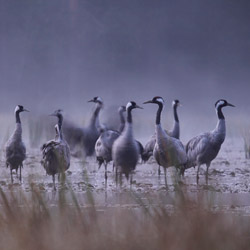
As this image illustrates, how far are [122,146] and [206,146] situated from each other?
1502 mm

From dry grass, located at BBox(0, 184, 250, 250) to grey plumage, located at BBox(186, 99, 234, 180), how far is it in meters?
4.96

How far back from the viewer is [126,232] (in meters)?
2.42

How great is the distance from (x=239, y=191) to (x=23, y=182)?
3096 millimetres

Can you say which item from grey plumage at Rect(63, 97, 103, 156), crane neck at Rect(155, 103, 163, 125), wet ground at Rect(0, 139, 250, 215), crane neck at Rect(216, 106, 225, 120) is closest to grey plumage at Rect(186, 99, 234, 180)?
crane neck at Rect(216, 106, 225, 120)

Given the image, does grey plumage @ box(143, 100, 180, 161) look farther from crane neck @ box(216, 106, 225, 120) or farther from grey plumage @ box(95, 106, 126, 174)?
grey plumage @ box(95, 106, 126, 174)

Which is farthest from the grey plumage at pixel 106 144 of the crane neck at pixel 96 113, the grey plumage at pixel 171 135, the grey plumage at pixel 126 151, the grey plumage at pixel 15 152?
the crane neck at pixel 96 113

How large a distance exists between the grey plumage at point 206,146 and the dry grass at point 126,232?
4961 mm

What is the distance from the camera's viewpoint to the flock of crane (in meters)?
6.81

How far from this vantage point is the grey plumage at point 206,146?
7.66m

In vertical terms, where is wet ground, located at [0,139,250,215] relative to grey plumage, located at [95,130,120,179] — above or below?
below

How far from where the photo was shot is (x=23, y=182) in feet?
24.3

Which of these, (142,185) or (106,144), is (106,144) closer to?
(106,144)

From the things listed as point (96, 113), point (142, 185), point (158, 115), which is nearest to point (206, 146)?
point (158, 115)

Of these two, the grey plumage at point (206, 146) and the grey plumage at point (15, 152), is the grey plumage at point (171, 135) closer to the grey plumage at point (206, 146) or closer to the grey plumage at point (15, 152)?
the grey plumage at point (206, 146)
